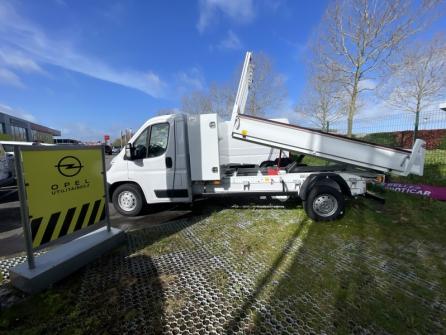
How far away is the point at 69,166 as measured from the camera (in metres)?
3.11

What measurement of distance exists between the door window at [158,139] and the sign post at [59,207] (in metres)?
1.73

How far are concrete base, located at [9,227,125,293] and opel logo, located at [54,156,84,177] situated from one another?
1022mm

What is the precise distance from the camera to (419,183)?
7.82 metres

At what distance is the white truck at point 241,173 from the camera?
15.4ft

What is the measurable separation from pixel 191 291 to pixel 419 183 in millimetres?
8452

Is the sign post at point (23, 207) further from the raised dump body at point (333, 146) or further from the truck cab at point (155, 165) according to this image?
the raised dump body at point (333, 146)

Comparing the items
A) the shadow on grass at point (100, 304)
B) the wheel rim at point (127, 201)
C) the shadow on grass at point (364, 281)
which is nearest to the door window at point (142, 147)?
the wheel rim at point (127, 201)

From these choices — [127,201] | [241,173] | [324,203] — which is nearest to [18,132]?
[127,201]

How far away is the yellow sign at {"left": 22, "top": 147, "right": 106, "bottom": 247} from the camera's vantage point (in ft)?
8.80

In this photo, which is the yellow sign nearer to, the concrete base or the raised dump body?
the concrete base

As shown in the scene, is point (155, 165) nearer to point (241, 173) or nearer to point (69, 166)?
point (241, 173)

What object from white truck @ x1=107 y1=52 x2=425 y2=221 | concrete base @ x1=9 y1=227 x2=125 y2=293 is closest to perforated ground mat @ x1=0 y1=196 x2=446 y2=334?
concrete base @ x1=9 y1=227 x2=125 y2=293

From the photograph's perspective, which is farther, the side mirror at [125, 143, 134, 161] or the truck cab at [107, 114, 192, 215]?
the side mirror at [125, 143, 134, 161]

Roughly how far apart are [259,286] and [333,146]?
312 centimetres
